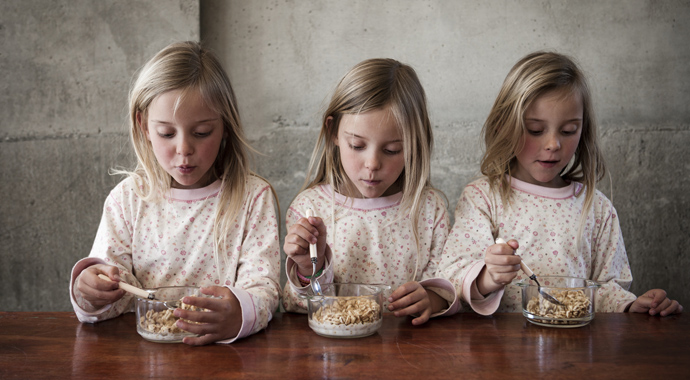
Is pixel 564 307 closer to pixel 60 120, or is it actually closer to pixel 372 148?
pixel 372 148

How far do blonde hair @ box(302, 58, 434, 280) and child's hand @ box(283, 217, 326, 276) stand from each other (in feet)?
1.25

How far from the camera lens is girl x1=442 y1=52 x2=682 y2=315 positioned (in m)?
1.87

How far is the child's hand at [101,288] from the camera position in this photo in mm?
1446

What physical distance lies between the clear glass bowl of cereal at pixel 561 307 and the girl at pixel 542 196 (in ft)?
1.00

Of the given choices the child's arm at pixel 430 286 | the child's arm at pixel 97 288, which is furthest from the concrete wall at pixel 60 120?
the child's arm at pixel 430 286

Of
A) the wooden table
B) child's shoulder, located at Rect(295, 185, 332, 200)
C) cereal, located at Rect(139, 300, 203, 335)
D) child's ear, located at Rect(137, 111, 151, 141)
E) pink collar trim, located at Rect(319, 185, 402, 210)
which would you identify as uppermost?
child's ear, located at Rect(137, 111, 151, 141)

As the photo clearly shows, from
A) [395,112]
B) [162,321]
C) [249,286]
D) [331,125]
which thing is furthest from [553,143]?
[162,321]

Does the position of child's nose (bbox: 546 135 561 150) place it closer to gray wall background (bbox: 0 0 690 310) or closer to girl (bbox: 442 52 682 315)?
girl (bbox: 442 52 682 315)

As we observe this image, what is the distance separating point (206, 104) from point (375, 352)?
34.4 inches

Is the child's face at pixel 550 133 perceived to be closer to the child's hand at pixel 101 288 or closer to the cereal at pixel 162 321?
the cereal at pixel 162 321

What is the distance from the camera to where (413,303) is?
1540mm

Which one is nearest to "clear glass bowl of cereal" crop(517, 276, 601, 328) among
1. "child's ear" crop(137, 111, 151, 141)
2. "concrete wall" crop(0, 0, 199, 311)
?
"child's ear" crop(137, 111, 151, 141)

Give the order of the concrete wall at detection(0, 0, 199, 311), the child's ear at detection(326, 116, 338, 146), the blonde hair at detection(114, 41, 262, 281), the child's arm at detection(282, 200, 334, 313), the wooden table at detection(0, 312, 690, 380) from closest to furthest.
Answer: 1. the wooden table at detection(0, 312, 690, 380)
2. the child's arm at detection(282, 200, 334, 313)
3. the blonde hair at detection(114, 41, 262, 281)
4. the child's ear at detection(326, 116, 338, 146)
5. the concrete wall at detection(0, 0, 199, 311)

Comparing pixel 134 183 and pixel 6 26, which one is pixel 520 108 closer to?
pixel 134 183
